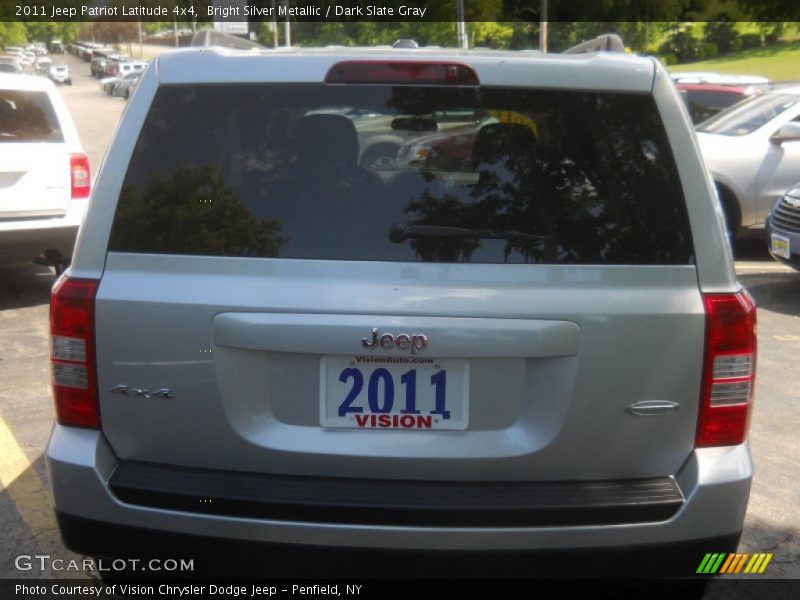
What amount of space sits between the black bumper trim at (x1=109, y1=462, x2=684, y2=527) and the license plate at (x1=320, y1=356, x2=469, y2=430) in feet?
0.56

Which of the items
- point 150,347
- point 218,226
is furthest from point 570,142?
point 150,347

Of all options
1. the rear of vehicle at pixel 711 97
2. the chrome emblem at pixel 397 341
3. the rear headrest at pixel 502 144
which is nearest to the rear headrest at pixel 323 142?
the rear headrest at pixel 502 144

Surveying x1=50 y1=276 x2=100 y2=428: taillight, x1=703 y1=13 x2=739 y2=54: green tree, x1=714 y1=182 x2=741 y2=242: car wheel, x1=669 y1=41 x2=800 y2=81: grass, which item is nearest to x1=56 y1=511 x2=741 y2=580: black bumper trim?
x1=50 y1=276 x2=100 y2=428: taillight

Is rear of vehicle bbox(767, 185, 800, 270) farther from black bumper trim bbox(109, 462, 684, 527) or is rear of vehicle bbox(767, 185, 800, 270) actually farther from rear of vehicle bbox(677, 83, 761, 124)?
rear of vehicle bbox(677, 83, 761, 124)

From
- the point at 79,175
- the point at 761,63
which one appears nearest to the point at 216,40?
the point at 79,175

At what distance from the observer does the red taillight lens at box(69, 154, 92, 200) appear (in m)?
8.74

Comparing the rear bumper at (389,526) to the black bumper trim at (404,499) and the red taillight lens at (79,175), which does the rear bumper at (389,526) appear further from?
the red taillight lens at (79,175)

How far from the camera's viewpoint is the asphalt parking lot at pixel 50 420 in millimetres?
4203

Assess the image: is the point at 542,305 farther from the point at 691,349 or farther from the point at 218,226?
the point at 218,226

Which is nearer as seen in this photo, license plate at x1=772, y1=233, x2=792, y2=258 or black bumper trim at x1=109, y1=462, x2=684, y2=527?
black bumper trim at x1=109, y1=462, x2=684, y2=527

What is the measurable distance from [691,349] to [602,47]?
141cm

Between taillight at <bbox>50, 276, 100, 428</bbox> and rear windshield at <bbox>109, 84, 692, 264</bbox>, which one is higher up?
rear windshield at <bbox>109, 84, 692, 264</bbox>

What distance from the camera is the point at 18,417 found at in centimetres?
576

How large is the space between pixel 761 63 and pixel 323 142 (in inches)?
2417
